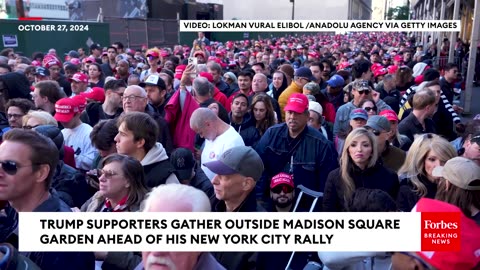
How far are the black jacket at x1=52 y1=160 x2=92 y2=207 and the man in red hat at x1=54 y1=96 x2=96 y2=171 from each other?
882mm

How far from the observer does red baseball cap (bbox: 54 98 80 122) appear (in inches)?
194

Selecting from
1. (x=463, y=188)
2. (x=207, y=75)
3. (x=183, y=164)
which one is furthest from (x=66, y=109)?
(x=463, y=188)

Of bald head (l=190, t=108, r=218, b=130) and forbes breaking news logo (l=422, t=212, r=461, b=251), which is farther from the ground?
bald head (l=190, t=108, r=218, b=130)

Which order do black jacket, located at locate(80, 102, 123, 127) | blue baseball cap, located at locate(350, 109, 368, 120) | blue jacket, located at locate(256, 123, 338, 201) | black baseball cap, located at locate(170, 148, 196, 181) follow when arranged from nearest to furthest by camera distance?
1. black baseball cap, located at locate(170, 148, 196, 181)
2. blue jacket, located at locate(256, 123, 338, 201)
3. blue baseball cap, located at locate(350, 109, 368, 120)
4. black jacket, located at locate(80, 102, 123, 127)

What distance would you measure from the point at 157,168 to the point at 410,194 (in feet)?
6.09

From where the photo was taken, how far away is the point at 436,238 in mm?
2430

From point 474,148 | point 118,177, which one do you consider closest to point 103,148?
point 118,177

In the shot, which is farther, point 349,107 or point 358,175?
point 349,107

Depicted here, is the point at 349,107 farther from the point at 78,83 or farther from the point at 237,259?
the point at 78,83

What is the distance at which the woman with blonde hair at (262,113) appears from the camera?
19.0ft

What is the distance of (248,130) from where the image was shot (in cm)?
579

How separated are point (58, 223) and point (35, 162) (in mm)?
355

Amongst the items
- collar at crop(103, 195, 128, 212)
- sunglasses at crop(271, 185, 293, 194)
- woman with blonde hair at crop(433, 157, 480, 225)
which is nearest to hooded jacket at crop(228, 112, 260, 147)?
sunglasses at crop(271, 185, 293, 194)

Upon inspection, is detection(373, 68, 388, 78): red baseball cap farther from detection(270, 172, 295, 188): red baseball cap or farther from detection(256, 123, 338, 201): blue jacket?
detection(270, 172, 295, 188): red baseball cap
